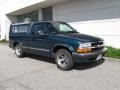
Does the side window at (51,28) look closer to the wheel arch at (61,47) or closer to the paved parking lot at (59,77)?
the wheel arch at (61,47)

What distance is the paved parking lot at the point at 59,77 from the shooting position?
592 cm

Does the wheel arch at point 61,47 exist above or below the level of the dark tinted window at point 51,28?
below

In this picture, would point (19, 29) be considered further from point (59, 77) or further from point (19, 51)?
point (59, 77)

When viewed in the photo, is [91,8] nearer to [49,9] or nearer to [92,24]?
[92,24]

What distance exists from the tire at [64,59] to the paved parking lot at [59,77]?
20cm

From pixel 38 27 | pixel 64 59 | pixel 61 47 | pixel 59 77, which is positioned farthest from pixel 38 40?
pixel 59 77

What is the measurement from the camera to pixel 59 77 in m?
6.84

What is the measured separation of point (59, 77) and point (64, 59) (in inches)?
40.0

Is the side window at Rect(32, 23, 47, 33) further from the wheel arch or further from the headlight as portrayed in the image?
the headlight

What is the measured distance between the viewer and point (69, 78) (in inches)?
263

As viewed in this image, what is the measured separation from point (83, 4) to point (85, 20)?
1.04m

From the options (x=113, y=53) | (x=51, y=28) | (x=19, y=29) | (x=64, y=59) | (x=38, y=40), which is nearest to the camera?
(x=64, y=59)

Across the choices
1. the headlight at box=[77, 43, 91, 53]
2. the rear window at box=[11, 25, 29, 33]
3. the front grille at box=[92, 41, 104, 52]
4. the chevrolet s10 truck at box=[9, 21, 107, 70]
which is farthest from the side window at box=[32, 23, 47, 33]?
the front grille at box=[92, 41, 104, 52]

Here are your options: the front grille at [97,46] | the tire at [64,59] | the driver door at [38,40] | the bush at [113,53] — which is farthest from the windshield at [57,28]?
the bush at [113,53]
